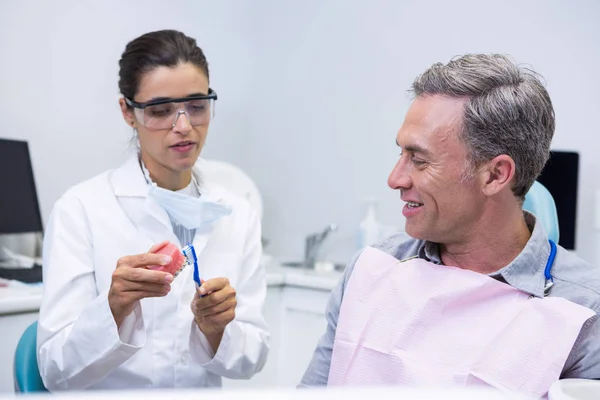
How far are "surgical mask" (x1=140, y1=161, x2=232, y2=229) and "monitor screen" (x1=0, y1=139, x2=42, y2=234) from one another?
2.57 feet

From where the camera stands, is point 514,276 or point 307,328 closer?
point 514,276

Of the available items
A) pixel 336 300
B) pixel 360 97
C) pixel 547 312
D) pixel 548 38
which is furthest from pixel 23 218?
pixel 548 38

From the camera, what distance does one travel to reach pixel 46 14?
2.50 m

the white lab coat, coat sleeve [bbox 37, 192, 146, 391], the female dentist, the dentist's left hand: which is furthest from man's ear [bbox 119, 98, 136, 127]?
the dentist's left hand

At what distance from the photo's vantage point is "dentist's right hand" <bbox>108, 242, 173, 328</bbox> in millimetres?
1309

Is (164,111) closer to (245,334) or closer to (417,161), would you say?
(245,334)

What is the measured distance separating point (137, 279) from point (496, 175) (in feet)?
2.32

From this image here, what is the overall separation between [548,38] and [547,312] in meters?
1.81

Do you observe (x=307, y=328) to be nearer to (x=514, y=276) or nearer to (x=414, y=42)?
(x=414, y=42)

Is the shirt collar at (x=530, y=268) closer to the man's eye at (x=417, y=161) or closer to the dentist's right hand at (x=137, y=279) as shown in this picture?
the man's eye at (x=417, y=161)

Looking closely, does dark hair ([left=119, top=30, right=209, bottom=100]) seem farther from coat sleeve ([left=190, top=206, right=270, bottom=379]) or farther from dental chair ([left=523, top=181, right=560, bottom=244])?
dental chair ([left=523, top=181, right=560, bottom=244])

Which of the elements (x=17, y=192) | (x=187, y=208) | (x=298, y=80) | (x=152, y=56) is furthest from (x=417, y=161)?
(x=298, y=80)

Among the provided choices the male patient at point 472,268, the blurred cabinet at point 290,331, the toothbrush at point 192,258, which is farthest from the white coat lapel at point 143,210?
the blurred cabinet at point 290,331

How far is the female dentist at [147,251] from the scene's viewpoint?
145 centimetres
